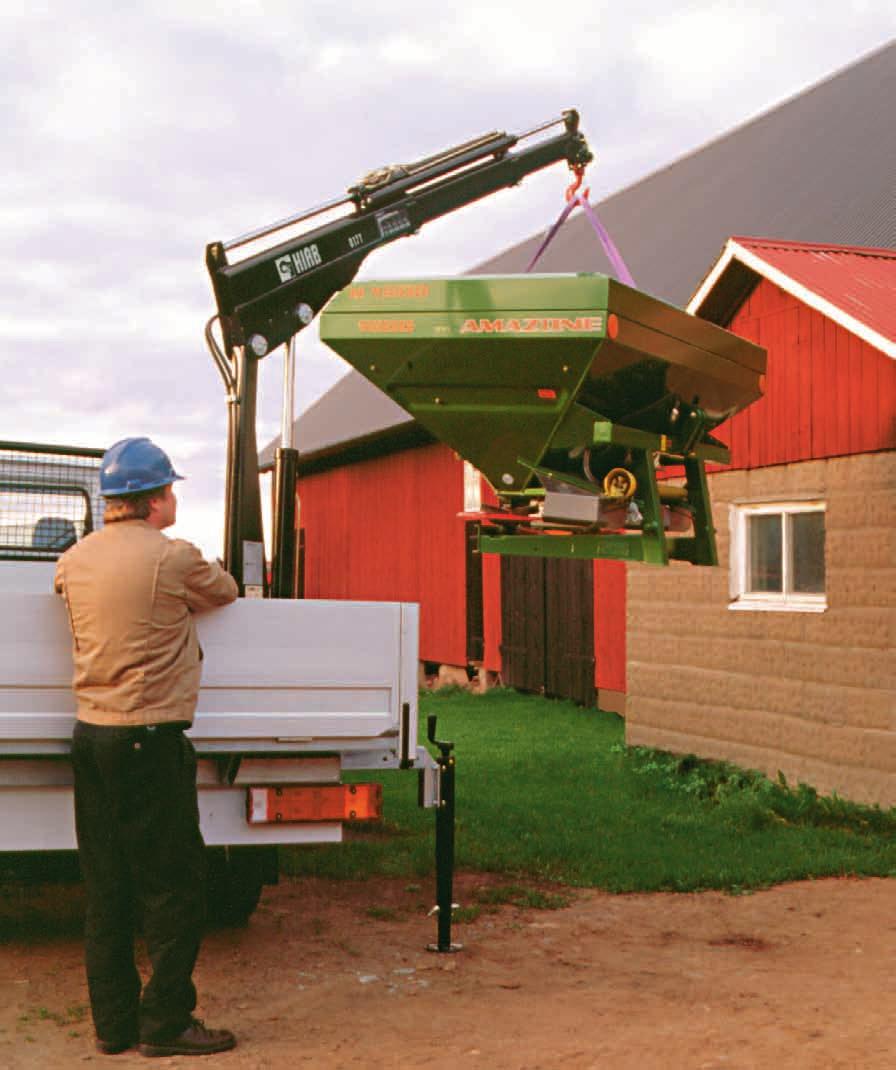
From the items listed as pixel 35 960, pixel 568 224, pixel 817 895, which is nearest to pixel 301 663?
pixel 35 960

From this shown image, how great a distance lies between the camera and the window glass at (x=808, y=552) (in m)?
10.8

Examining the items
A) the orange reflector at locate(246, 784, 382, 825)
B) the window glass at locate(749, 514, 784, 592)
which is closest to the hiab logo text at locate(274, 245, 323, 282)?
the orange reflector at locate(246, 784, 382, 825)

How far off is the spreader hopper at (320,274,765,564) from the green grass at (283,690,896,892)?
1939mm

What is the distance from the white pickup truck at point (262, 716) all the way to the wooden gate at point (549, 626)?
11388 millimetres

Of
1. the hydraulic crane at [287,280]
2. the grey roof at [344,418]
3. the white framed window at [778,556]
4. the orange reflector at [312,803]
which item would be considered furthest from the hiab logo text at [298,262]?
the grey roof at [344,418]

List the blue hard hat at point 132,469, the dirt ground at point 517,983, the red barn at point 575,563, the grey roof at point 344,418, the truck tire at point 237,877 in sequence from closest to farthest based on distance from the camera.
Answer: the dirt ground at point 517,983
the blue hard hat at point 132,469
the truck tire at point 237,877
the red barn at point 575,563
the grey roof at point 344,418

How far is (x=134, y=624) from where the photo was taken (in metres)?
5.11

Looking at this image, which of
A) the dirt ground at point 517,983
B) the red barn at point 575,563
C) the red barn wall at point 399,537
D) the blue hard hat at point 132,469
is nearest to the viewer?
the dirt ground at point 517,983

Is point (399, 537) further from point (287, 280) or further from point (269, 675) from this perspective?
point (269, 675)

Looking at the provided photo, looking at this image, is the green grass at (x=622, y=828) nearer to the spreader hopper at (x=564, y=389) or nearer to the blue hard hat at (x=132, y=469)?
the spreader hopper at (x=564, y=389)

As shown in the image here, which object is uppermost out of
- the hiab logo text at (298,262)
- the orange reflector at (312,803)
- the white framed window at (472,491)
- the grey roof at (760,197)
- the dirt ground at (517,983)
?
the grey roof at (760,197)

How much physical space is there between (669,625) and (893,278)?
11.7 ft

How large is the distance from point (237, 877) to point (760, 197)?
1419 centimetres

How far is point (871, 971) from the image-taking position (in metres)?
6.43
